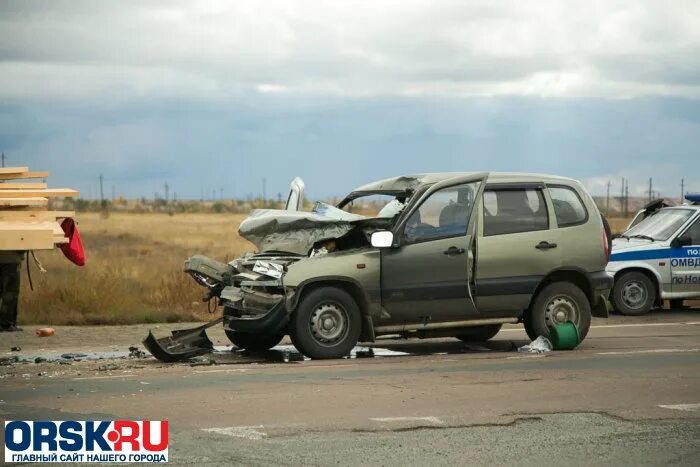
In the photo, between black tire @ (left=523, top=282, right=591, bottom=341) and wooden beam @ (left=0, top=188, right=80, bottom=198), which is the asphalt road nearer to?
black tire @ (left=523, top=282, right=591, bottom=341)

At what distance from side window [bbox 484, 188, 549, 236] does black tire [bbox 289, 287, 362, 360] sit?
1944 mm

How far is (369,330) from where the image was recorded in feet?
42.4

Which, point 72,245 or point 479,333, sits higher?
point 72,245

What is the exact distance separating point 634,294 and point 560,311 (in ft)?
19.2

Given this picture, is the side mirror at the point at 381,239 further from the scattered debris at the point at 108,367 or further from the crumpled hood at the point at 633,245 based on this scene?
the crumpled hood at the point at 633,245

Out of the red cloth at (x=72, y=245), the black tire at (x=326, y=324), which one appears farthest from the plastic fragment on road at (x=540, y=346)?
the red cloth at (x=72, y=245)

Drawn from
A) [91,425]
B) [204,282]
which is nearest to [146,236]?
[204,282]

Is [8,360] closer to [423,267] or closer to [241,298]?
[241,298]

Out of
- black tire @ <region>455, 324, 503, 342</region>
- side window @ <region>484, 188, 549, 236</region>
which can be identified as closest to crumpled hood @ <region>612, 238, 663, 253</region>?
black tire @ <region>455, 324, 503, 342</region>

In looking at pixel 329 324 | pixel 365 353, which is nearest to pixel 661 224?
pixel 365 353

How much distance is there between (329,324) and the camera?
502 inches

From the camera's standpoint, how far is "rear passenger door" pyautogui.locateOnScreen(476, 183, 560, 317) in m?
13.3

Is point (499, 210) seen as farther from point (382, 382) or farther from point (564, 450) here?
point (564, 450)

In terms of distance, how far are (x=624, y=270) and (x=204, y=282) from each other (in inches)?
336
